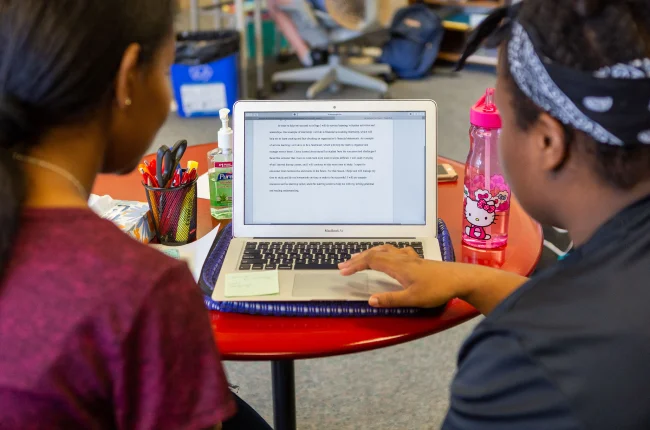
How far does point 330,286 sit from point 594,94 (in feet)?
1.57

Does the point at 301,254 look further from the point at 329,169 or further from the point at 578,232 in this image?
the point at 578,232

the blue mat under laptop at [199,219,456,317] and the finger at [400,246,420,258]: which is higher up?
the finger at [400,246,420,258]

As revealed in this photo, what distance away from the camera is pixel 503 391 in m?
0.66

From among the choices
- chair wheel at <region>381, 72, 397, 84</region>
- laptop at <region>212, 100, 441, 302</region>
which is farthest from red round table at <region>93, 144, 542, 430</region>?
chair wheel at <region>381, 72, 397, 84</region>

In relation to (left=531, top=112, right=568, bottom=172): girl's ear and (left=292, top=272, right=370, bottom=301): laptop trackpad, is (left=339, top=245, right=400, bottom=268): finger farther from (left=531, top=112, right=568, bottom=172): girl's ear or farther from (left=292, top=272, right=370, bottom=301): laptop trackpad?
(left=531, top=112, right=568, bottom=172): girl's ear

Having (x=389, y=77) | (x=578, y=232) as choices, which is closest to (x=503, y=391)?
(x=578, y=232)

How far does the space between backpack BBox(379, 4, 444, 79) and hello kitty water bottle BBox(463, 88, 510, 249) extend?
323 cm

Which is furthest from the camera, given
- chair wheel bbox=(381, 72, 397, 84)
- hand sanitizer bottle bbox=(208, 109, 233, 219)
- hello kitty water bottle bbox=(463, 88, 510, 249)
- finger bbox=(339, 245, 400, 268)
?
chair wheel bbox=(381, 72, 397, 84)

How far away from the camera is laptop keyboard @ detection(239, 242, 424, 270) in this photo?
42.4 inches

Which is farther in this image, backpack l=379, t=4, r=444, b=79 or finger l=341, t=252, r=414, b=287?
backpack l=379, t=4, r=444, b=79

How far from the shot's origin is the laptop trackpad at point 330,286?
3.26 feet

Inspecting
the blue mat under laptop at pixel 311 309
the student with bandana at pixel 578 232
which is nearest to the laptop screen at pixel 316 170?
the blue mat under laptop at pixel 311 309

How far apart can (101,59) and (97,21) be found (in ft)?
0.12

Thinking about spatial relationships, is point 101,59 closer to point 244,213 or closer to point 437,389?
point 244,213
